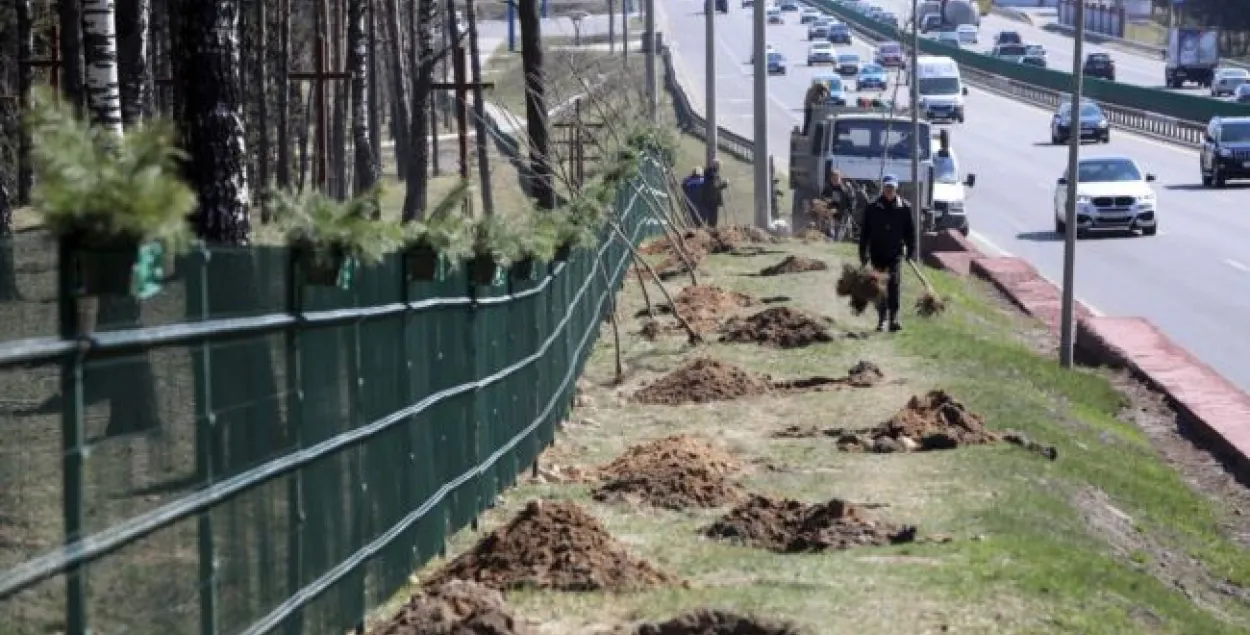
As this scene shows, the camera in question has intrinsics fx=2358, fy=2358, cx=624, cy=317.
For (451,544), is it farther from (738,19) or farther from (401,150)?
(738,19)

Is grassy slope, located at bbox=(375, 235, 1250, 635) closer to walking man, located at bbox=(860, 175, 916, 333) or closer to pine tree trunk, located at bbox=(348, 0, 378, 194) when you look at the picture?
walking man, located at bbox=(860, 175, 916, 333)

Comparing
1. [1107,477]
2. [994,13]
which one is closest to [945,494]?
[1107,477]

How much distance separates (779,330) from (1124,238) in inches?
926

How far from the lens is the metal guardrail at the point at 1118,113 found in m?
77.6

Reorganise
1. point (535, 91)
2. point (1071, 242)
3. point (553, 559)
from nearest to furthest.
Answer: point (553, 559), point (1071, 242), point (535, 91)

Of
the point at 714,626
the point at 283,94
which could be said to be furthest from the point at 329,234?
the point at 283,94

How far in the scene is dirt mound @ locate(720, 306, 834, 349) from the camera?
81.9ft

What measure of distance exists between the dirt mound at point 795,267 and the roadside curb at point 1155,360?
297cm

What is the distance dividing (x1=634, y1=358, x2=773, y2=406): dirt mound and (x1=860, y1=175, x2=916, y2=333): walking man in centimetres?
470

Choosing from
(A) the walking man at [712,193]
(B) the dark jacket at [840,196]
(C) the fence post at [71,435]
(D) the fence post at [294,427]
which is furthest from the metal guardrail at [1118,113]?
(C) the fence post at [71,435]

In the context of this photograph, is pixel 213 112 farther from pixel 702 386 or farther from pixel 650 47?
pixel 650 47

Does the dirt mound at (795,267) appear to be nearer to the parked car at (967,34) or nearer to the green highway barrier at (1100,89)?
the green highway barrier at (1100,89)

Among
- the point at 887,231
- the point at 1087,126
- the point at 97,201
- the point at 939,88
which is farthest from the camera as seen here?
the point at 939,88

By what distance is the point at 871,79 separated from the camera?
9412 cm
